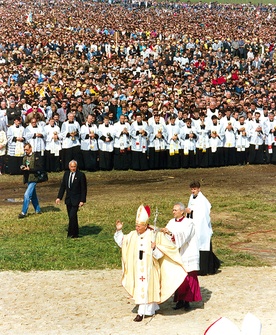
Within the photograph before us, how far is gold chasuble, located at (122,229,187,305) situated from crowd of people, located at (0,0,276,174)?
1164cm

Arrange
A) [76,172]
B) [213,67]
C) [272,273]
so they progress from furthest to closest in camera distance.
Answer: [213,67]
[76,172]
[272,273]

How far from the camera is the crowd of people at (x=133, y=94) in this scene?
992 inches

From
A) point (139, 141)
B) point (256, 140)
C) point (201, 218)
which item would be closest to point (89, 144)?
point (139, 141)

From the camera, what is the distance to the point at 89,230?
Answer: 1675cm

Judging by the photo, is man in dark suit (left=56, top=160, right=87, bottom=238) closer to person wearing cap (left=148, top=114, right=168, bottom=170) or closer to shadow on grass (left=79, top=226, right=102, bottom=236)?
shadow on grass (left=79, top=226, right=102, bottom=236)

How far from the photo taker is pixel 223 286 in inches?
490

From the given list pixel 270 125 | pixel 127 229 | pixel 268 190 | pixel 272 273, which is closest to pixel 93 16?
pixel 270 125

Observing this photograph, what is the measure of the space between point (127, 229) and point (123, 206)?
2.67 meters

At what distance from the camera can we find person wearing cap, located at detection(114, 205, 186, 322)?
35.2 ft

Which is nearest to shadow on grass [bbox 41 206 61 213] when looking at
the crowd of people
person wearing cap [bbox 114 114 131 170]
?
the crowd of people

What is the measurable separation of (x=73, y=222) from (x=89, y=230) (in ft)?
3.43

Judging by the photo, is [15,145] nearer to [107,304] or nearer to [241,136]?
[241,136]

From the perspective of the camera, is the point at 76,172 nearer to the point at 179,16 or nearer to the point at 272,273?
the point at 272,273

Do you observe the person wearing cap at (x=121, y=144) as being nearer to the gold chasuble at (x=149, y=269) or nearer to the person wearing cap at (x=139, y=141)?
the person wearing cap at (x=139, y=141)
